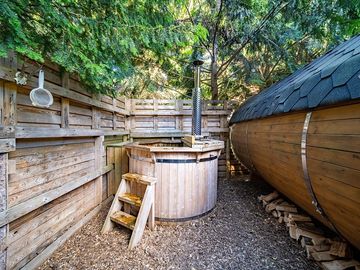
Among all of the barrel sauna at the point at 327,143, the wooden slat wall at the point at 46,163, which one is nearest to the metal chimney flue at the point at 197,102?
the barrel sauna at the point at 327,143

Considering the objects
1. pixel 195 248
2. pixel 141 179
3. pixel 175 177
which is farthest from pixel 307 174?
pixel 141 179

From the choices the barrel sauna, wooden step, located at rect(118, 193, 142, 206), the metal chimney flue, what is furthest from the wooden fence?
the barrel sauna

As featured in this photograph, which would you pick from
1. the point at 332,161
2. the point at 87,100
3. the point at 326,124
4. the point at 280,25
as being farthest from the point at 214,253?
the point at 280,25

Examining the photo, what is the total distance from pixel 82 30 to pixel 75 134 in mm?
1415

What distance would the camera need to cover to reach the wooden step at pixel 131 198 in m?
2.85

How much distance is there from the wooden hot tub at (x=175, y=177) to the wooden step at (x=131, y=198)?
0.31 ft

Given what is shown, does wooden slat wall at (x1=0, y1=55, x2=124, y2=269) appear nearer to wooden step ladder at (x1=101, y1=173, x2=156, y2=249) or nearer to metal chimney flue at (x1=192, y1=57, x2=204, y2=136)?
wooden step ladder at (x1=101, y1=173, x2=156, y2=249)

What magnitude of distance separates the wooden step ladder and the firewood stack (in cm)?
205

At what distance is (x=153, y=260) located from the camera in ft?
7.36

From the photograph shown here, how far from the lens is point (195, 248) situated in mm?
2482

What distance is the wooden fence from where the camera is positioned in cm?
169

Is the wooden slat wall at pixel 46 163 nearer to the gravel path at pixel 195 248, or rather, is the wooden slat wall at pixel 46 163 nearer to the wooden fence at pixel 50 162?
the wooden fence at pixel 50 162

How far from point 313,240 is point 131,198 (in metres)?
2.52

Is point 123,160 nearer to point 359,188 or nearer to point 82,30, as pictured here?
point 82,30
